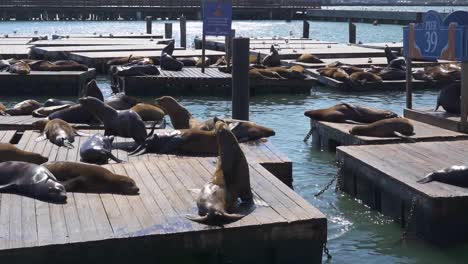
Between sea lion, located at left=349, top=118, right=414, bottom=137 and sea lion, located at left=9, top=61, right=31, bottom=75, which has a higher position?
sea lion, located at left=9, top=61, right=31, bottom=75

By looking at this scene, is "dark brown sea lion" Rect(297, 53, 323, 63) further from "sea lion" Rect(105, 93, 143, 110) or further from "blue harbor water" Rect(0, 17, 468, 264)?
"sea lion" Rect(105, 93, 143, 110)

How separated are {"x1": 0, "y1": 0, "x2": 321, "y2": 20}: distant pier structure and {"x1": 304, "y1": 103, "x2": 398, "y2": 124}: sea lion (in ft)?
186

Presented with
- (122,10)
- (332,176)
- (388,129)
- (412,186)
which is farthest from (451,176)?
(122,10)

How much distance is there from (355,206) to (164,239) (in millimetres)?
3029

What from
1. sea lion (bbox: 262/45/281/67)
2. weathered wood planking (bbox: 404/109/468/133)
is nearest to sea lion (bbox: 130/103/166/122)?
weathered wood planking (bbox: 404/109/468/133)

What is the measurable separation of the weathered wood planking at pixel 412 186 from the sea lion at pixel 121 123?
2.11 m

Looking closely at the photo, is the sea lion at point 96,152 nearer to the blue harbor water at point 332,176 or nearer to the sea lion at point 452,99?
the blue harbor water at point 332,176

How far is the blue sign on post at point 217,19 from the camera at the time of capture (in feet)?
49.6

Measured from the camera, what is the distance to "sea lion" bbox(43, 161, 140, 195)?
18.4 ft

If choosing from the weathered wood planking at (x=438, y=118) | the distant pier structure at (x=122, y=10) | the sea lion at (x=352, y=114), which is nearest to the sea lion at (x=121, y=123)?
the sea lion at (x=352, y=114)

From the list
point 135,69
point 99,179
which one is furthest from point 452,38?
point 135,69

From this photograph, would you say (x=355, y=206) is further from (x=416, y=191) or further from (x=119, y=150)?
(x=119, y=150)

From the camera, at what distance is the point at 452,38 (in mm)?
8727

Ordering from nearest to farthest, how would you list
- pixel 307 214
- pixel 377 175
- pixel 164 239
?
1. pixel 164 239
2. pixel 307 214
3. pixel 377 175
